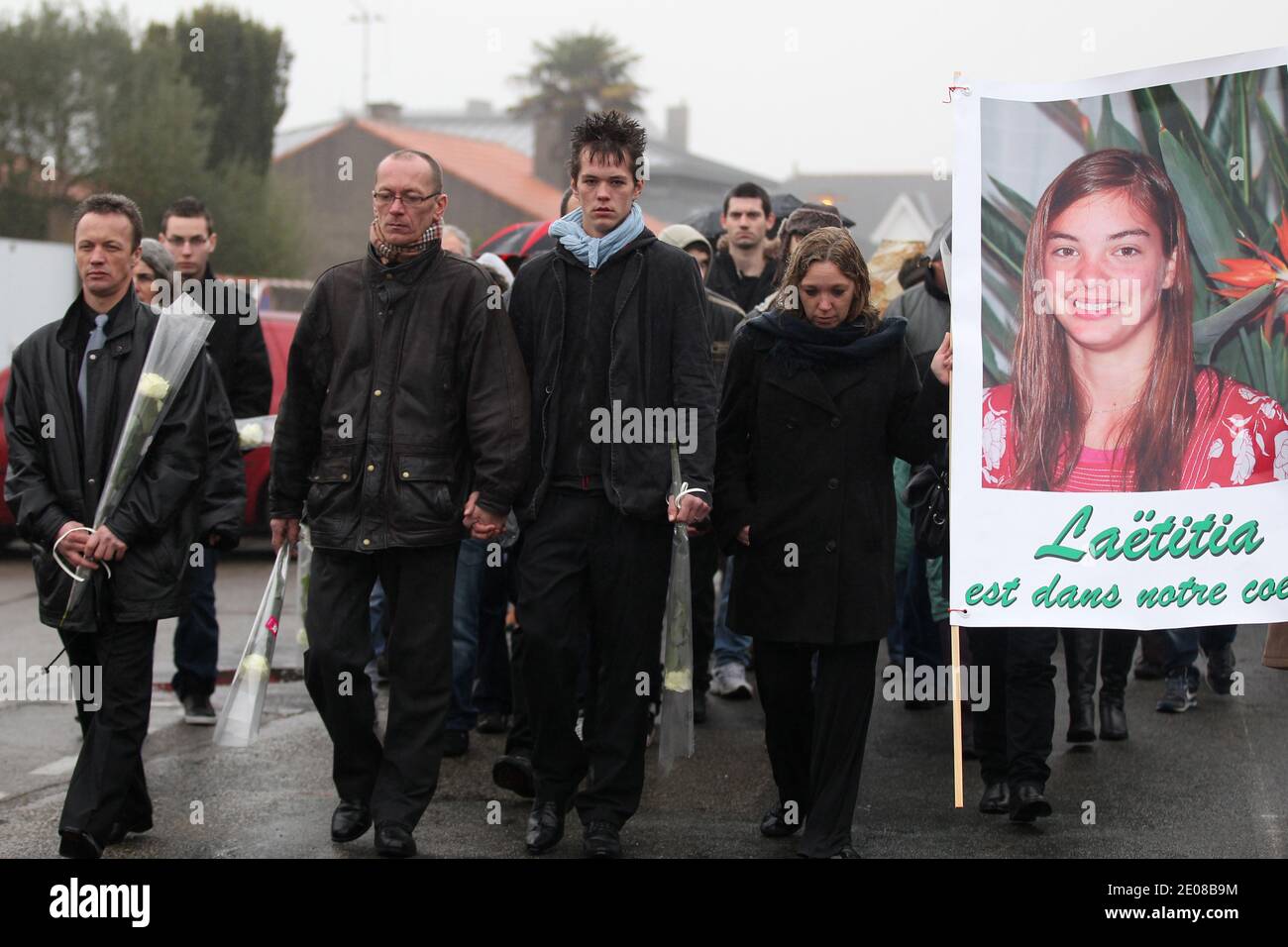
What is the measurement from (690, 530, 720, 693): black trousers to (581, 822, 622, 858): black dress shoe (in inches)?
→ 82.7

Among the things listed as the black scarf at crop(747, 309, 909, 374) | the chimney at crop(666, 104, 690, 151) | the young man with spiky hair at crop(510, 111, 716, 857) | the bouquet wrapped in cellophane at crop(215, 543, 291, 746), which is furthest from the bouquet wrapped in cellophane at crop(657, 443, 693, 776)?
the chimney at crop(666, 104, 690, 151)

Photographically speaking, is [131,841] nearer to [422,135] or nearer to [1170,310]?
[1170,310]

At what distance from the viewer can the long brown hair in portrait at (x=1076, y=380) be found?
5496mm

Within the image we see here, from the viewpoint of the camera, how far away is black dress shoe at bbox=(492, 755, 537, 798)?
622 cm

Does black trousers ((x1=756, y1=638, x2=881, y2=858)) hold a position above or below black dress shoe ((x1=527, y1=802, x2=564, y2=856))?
above

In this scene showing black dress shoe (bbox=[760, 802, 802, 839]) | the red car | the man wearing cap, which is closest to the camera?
black dress shoe (bbox=[760, 802, 802, 839])

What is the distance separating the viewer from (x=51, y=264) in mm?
23625

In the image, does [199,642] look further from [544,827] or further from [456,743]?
[544,827]

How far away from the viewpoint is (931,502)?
6.45 metres

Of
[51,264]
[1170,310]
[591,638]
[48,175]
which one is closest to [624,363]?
[591,638]

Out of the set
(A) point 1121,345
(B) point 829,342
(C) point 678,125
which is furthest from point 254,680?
(C) point 678,125

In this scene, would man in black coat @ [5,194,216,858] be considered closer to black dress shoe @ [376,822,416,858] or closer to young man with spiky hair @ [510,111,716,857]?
black dress shoe @ [376,822,416,858]

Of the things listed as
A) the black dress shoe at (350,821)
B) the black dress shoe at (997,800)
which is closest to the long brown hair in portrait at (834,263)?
the black dress shoe at (997,800)

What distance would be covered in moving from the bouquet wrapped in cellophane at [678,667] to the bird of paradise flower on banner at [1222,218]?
1.24 metres
